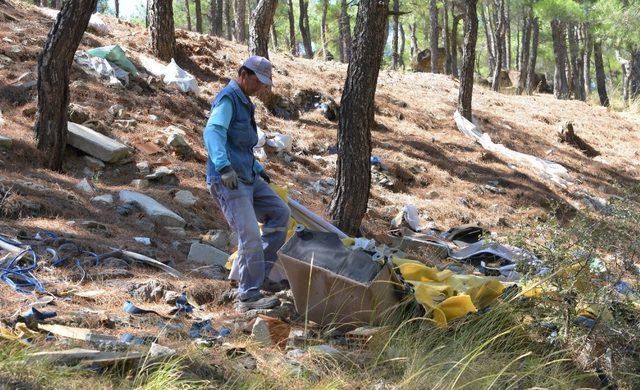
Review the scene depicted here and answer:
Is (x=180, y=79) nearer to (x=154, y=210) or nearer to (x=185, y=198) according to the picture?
(x=185, y=198)

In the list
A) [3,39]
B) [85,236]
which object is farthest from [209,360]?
[3,39]

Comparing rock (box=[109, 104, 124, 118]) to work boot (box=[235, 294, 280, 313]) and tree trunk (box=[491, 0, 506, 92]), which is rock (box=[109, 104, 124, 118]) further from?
tree trunk (box=[491, 0, 506, 92])

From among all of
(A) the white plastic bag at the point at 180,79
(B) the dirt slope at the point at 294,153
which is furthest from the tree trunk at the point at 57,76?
(A) the white plastic bag at the point at 180,79

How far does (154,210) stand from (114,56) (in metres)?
4.77

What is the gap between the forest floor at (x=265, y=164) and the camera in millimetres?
4703

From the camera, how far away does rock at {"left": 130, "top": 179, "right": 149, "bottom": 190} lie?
8.71 metres

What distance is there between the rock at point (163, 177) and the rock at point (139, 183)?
0.18 m

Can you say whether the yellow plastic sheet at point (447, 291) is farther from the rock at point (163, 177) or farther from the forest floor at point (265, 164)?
the rock at point (163, 177)

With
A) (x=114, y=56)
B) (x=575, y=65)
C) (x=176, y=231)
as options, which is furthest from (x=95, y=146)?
(x=575, y=65)

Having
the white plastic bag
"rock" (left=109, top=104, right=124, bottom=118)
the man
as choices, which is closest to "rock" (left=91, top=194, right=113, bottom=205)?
"rock" (left=109, top=104, right=124, bottom=118)

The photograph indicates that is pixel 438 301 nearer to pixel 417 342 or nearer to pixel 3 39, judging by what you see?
→ pixel 417 342

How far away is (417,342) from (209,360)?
1337 millimetres

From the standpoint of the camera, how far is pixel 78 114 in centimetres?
982

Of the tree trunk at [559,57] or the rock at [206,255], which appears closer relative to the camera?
the rock at [206,255]
